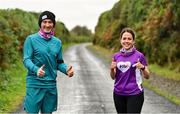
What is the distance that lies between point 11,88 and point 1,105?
3.84 metres

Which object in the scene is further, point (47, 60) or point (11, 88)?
point (11, 88)

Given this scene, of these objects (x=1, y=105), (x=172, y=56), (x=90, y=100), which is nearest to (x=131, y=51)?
(x=1, y=105)

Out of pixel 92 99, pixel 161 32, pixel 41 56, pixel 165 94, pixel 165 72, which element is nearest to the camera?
pixel 41 56

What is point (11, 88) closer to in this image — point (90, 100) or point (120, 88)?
point (90, 100)

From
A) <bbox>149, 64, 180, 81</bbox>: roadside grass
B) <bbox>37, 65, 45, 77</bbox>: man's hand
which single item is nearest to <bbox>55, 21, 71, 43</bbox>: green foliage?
Answer: <bbox>149, 64, 180, 81</bbox>: roadside grass

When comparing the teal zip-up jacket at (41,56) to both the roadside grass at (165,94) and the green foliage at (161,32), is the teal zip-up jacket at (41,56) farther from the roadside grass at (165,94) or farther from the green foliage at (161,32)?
the green foliage at (161,32)

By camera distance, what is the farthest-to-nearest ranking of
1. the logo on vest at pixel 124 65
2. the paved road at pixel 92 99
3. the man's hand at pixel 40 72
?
the paved road at pixel 92 99 < the logo on vest at pixel 124 65 < the man's hand at pixel 40 72

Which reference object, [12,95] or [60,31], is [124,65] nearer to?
[12,95]

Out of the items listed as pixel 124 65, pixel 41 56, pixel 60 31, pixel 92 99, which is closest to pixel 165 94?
pixel 92 99

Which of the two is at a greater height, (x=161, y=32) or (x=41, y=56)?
(x=161, y=32)

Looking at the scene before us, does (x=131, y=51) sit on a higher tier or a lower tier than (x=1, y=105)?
higher

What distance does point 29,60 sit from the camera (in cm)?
718

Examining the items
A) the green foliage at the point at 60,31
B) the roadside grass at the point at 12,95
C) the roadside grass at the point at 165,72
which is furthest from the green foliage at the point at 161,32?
the green foliage at the point at 60,31

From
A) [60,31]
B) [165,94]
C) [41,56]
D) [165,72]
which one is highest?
[60,31]
